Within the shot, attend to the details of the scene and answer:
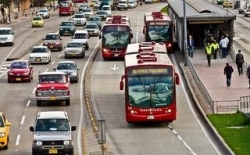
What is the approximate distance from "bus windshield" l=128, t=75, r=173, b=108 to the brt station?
2200cm

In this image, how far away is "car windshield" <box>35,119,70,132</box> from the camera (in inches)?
1289

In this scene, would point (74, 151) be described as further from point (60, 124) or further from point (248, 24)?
point (248, 24)

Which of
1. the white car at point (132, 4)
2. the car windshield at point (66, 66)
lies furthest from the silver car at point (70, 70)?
the white car at point (132, 4)

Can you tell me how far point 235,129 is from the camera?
37344 millimetres

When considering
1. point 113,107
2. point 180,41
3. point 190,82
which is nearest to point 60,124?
point 113,107

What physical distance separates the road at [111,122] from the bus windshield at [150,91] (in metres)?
1.17

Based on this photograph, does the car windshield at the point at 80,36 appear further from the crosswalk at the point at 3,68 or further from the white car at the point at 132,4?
the white car at the point at 132,4

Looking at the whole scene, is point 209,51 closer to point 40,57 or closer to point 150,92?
point 40,57

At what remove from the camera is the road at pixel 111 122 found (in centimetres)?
3494

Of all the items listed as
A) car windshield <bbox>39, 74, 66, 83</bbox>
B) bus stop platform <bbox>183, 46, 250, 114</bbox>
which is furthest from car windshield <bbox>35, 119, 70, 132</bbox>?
car windshield <bbox>39, 74, 66, 83</bbox>

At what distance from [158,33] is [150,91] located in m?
31.3

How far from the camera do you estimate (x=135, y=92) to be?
39656mm

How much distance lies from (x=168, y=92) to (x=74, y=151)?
286 inches

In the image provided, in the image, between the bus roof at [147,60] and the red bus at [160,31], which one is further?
the red bus at [160,31]
